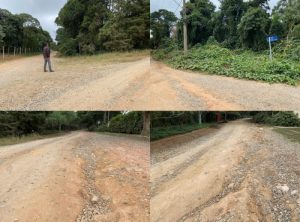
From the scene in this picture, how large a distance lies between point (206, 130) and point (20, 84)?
3492mm

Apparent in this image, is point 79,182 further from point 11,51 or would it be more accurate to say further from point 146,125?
point 11,51

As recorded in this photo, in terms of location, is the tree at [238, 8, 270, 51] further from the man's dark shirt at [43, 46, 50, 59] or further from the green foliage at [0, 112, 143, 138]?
the man's dark shirt at [43, 46, 50, 59]

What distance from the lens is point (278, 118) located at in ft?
18.8

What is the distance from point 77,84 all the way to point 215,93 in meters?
2.52

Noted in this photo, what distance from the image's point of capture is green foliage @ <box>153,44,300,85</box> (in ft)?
25.1

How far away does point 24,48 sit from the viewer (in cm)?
866

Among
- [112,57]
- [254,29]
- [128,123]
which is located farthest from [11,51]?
[254,29]

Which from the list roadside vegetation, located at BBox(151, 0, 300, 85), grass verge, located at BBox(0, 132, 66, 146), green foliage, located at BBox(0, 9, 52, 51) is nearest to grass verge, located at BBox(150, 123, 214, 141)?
roadside vegetation, located at BBox(151, 0, 300, 85)

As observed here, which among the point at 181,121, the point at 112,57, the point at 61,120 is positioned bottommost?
the point at 61,120

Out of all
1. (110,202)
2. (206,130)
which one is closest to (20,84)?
(110,202)

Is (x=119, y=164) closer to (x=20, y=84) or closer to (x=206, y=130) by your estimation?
(x=206, y=130)

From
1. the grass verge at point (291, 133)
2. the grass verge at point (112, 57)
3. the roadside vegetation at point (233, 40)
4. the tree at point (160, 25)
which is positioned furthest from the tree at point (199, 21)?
the grass verge at point (291, 133)

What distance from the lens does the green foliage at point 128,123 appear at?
6.38 m

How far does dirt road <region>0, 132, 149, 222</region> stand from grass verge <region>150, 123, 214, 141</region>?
295mm
